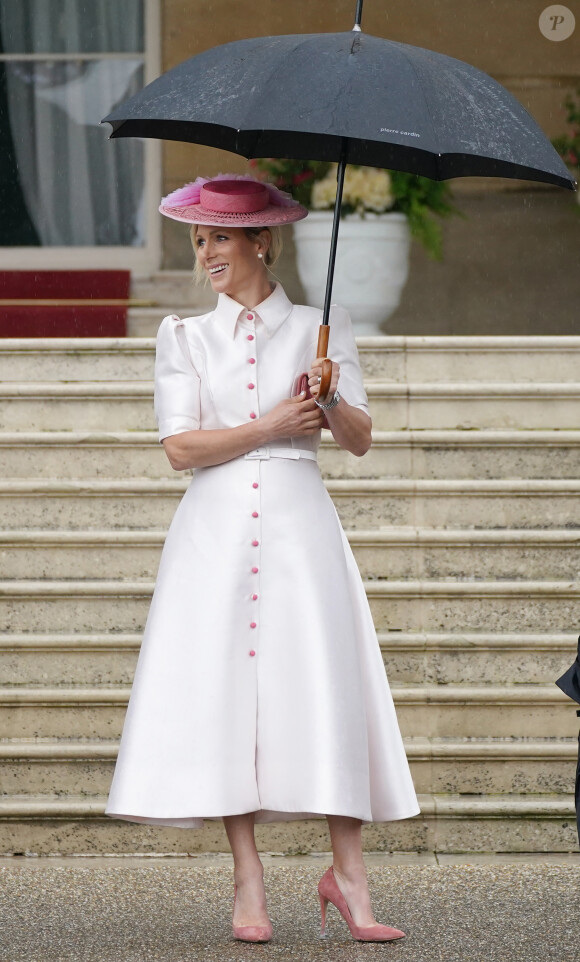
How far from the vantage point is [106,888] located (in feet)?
14.2

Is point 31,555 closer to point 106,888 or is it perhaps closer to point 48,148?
point 106,888

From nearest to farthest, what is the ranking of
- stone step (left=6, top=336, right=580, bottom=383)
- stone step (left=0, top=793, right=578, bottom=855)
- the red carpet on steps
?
1. stone step (left=0, top=793, right=578, bottom=855)
2. stone step (left=6, top=336, right=580, bottom=383)
3. the red carpet on steps

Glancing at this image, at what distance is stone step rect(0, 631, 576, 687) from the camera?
5164mm

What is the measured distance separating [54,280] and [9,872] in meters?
4.18

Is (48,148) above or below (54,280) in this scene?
above

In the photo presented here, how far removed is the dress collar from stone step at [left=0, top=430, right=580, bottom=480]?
183cm

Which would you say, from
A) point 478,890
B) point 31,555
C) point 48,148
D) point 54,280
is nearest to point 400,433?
point 31,555

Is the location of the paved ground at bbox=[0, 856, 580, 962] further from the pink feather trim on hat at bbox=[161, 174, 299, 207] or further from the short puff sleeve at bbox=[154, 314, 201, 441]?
the pink feather trim on hat at bbox=[161, 174, 299, 207]

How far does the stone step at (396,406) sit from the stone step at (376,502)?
30 centimetres

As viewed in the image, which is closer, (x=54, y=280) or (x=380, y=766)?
(x=380, y=766)

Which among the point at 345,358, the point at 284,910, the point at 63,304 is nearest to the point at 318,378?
the point at 345,358

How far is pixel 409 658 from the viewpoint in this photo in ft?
17.0

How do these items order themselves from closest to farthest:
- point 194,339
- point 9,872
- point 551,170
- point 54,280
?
point 551,170 → point 194,339 → point 9,872 → point 54,280

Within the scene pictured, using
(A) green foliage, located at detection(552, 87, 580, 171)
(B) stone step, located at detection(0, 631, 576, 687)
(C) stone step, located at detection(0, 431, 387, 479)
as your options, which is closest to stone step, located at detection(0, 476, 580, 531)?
(C) stone step, located at detection(0, 431, 387, 479)
